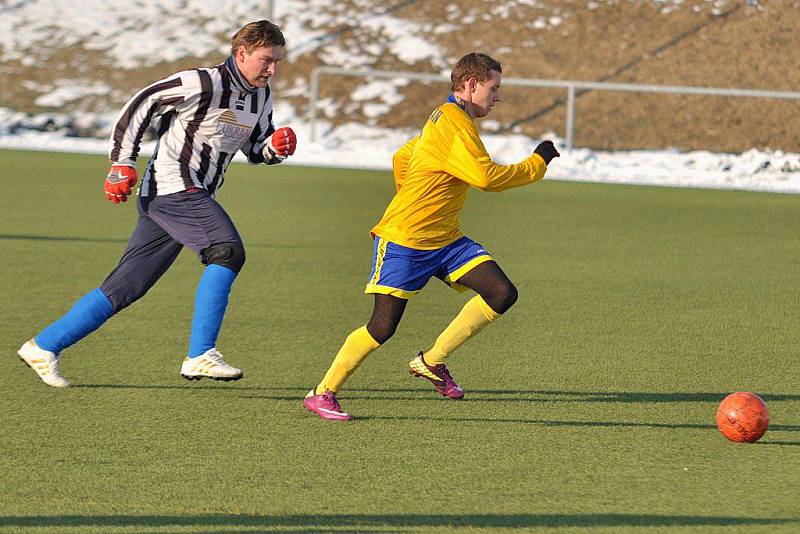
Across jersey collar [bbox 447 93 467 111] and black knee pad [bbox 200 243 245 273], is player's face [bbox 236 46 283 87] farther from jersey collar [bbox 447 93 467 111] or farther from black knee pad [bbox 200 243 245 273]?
jersey collar [bbox 447 93 467 111]

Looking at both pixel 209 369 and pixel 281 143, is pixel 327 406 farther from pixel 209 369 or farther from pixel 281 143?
pixel 281 143

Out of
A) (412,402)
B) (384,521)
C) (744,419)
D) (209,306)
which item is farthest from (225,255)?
(744,419)

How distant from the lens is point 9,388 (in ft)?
22.6

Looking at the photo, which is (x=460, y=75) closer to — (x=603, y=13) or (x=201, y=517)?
(x=201, y=517)

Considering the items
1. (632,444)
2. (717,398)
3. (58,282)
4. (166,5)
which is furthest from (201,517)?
(166,5)

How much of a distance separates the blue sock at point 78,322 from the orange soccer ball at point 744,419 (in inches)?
117

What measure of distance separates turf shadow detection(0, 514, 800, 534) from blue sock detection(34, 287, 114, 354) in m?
2.23

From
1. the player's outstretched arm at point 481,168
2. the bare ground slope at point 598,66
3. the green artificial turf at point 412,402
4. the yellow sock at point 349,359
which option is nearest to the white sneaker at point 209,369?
the green artificial turf at point 412,402

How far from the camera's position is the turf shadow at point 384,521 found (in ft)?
15.4

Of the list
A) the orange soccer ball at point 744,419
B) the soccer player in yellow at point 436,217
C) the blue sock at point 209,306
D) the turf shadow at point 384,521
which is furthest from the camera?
the blue sock at point 209,306

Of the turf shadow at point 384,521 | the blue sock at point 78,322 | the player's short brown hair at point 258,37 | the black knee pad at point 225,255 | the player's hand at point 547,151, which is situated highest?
the player's short brown hair at point 258,37

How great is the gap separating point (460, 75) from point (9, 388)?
8.71ft

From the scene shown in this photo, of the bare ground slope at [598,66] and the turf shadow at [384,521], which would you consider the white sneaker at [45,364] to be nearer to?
the turf shadow at [384,521]

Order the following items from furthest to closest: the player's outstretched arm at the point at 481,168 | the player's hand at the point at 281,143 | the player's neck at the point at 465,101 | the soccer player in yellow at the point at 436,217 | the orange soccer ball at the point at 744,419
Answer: the player's hand at the point at 281,143 < the player's neck at the point at 465,101 < the soccer player in yellow at the point at 436,217 < the player's outstretched arm at the point at 481,168 < the orange soccer ball at the point at 744,419
